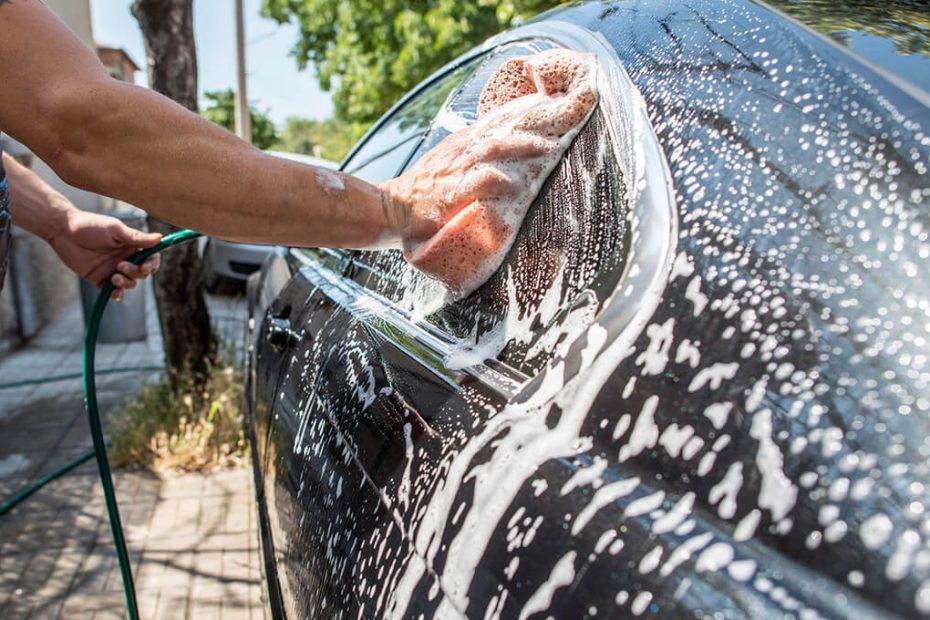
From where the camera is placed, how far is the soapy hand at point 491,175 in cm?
118

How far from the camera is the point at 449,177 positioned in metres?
1.29

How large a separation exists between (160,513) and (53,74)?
2603 millimetres

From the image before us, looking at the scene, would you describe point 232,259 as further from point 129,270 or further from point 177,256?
point 129,270

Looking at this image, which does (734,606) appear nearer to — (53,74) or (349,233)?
(349,233)

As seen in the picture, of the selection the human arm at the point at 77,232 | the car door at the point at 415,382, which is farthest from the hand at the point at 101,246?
the car door at the point at 415,382

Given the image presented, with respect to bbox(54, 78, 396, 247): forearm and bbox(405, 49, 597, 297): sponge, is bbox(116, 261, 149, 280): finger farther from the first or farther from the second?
bbox(405, 49, 597, 297): sponge

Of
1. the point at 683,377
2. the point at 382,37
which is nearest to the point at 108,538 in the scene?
the point at 683,377

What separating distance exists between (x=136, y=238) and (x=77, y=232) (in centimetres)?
17

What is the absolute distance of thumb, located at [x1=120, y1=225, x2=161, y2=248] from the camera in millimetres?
2453

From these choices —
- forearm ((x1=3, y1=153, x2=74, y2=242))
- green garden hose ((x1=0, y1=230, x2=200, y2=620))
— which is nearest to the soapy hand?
green garden hose ((x1=0, y1=230, x2=200, y2=620))

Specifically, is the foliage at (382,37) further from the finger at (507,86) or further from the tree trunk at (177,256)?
the finger at (507,86)

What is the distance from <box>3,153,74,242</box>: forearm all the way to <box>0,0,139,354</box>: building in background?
284 cm

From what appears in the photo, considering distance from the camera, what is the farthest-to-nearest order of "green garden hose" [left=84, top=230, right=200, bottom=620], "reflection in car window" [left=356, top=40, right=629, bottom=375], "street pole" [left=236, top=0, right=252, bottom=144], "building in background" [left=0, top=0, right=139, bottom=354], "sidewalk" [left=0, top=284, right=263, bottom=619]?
"street pole" [left=236, top=0, right=252, bottom=144] → "building in background" [left=0, top=0, right=139, bottom=354] → "sidewalk" [left=0, top=284, right=263, bottom=619] → "green garden hose" [left=84, top=230, right=200, bottom=620] → "reflection in car window" [left=356, top=40, right=629, bottom=375]

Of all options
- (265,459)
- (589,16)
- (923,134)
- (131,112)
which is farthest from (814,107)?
(265,459)
